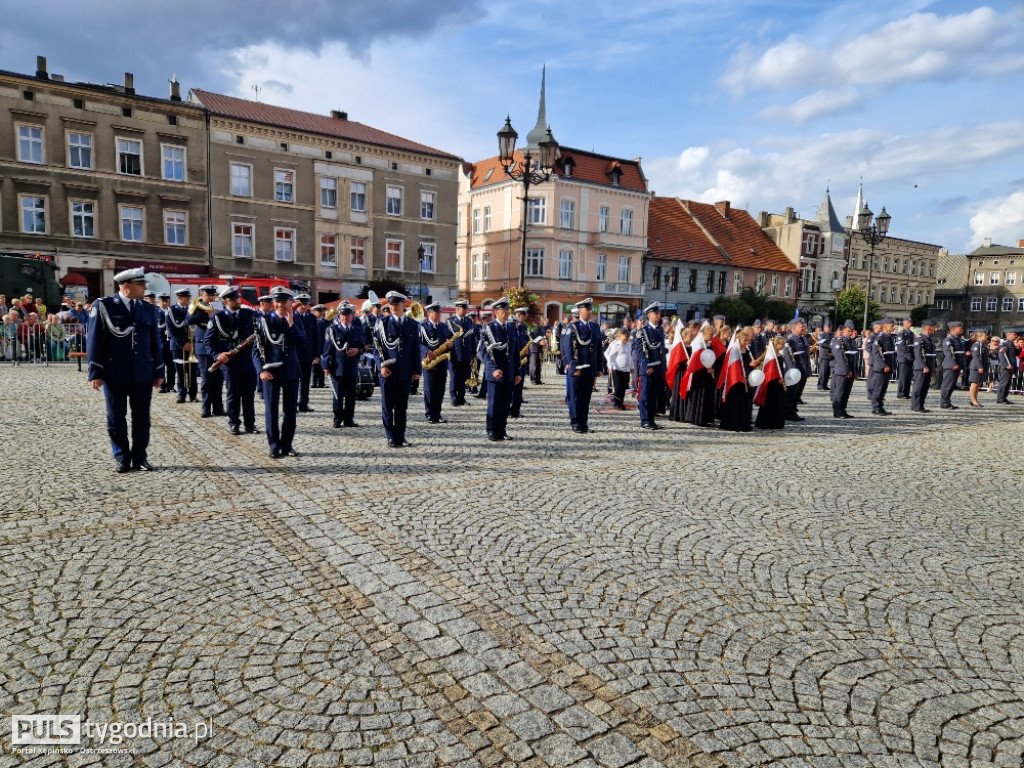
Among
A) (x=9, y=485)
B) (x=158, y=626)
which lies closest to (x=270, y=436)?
(x=9, y=485)

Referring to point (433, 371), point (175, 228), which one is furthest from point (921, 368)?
point (175, 228)

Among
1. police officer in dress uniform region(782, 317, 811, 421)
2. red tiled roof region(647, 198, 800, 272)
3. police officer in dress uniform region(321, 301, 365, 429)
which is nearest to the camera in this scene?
police officer in dress uniform region(321, 301, 365, 429)

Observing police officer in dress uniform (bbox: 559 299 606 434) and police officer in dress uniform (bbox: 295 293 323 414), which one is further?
police officer in dress uniform (bbox: 295 293 323 414)

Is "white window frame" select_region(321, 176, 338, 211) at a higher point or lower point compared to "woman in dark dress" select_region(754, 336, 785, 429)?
higher

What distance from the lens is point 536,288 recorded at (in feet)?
148

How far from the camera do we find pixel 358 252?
38.9m

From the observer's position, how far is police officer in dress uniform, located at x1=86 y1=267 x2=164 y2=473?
23.1 ft

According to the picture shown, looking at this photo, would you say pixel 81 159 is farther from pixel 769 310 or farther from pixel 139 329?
pixel 769 310

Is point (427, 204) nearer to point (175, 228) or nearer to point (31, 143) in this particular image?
point (175, 228)

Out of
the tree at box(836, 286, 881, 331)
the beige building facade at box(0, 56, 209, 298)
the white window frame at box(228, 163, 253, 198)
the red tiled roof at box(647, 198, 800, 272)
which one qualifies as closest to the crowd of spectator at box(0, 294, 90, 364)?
the beige building facade at box(0, 56, 209, 298)

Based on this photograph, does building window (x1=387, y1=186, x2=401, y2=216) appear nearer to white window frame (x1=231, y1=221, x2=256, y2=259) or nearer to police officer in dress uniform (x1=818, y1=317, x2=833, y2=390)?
white window frame (x1=231, y1=221, x2=256, y2=259)

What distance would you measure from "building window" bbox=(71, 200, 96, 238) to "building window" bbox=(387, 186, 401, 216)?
1504cm

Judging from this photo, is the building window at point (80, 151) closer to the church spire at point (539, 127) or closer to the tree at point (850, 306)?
the church spire at point (539, 127)

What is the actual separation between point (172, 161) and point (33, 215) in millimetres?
6665
